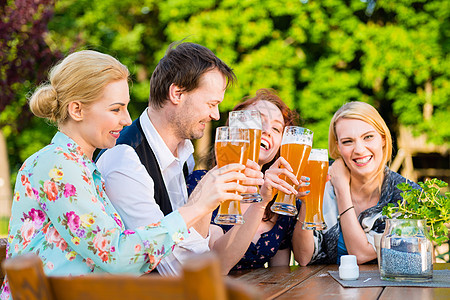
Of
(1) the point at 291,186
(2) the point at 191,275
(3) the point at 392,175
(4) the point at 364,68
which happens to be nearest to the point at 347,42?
(4) the point at 364,68

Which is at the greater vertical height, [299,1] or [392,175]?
[299,1]

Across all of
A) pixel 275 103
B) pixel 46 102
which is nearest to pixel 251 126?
pixel 46 102

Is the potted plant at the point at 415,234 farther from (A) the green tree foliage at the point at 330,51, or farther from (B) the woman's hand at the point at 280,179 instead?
(A) the green tree foliage at the point at 330,51

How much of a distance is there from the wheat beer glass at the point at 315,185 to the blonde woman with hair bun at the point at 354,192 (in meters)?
0.41

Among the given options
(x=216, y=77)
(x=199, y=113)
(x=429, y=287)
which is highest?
(x=216, y=77)

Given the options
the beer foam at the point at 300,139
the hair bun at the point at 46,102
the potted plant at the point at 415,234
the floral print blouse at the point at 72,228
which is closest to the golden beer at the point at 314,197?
the beer foam at the point at 300,139

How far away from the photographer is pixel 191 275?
0.79 m

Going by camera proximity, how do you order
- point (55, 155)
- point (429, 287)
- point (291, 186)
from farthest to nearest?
point (291, 186), point (429, 287), point (55, 155)

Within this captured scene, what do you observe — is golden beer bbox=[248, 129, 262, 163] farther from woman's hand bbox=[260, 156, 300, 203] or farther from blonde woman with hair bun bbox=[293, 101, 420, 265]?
blonde woman with hair bun bbox=[293, 101, 420, 265]

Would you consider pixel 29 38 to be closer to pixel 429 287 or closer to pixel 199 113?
pixel 199 113

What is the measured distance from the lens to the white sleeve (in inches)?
84.7

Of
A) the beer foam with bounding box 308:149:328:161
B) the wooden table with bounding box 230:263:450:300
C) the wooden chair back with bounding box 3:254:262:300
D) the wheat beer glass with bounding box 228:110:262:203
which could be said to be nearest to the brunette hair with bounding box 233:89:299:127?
the beer foam with bounding box 308:149:328:161

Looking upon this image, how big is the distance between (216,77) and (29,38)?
691cm

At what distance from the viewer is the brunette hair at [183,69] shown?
8.61 ft
